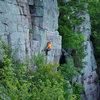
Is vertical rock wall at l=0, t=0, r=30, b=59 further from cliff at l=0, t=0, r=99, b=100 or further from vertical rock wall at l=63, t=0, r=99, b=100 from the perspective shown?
vertical rock wall at l=63, t=0, r=99, b=100

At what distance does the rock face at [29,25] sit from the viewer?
8.34 meters

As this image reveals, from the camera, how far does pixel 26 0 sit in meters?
9.73

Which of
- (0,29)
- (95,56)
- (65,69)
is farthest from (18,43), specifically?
(95,56)

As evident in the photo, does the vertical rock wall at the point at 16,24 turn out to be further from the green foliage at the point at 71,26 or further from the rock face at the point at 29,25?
the green foliage at the point at 71,26

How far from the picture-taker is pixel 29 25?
10.2 m

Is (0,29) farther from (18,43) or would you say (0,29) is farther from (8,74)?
(8,74)

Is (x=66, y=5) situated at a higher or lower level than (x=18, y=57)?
higher

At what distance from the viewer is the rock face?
834 cm

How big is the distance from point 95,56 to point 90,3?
7.07 m

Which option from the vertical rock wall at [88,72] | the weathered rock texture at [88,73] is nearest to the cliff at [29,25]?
the vertical rock wall at [88,72]

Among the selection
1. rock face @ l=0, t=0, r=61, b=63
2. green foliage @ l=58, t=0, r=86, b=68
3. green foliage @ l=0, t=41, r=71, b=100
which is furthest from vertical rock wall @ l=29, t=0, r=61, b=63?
green foliage @ l=58, t=0, r=86, b=68

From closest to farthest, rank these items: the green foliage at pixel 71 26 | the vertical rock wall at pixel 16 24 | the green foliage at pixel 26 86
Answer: the green foliage at pixel 26 86
the vertical rock wall at pixel 16 24
the green foliage at pixel 71 26

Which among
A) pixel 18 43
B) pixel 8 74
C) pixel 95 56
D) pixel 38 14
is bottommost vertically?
pixel 95 56

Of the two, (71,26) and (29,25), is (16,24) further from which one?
(71,26)
